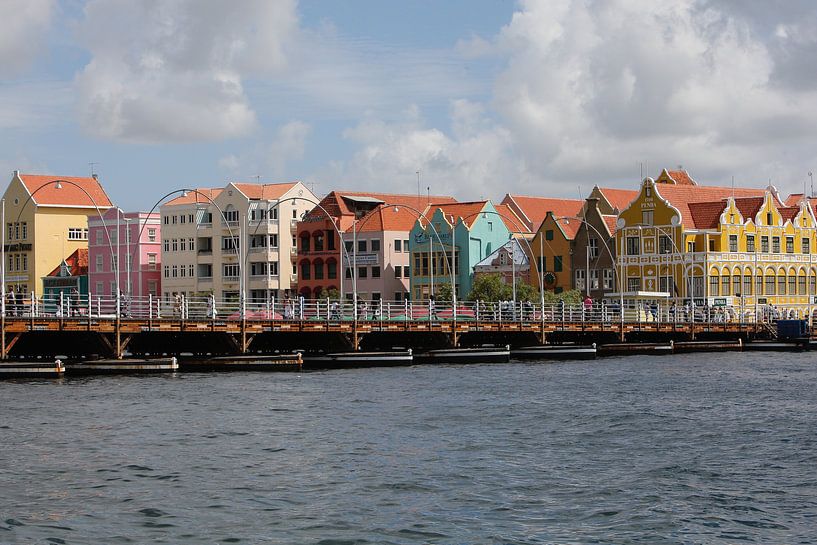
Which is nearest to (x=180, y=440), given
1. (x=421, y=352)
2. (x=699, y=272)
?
(x=421, y=352)

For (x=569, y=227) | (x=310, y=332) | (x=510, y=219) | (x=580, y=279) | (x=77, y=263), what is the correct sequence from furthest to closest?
(x=77, y=263)
(x=510, y=219)
(x=569, y=227)
(x=580, y=279)
(x=310, y=332)

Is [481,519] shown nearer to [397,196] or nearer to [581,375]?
[581,375]

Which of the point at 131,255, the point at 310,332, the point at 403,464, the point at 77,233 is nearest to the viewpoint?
the point at 403,464

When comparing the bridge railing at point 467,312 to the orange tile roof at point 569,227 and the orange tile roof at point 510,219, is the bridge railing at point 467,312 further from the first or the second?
the orange tile roof at point 510,219

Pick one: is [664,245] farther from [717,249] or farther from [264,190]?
[264,190]

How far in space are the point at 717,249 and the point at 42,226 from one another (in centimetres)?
A: 7817

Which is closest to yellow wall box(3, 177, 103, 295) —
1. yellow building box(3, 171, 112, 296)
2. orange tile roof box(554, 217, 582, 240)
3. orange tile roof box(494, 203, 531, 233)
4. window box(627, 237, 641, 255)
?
yellow building box(3, 171, 112, 296)

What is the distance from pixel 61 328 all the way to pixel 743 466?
40.3 m

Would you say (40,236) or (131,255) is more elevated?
(40,236)

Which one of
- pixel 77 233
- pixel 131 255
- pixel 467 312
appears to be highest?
pixel 77 233

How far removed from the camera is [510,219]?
145 m

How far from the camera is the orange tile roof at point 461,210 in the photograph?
139m

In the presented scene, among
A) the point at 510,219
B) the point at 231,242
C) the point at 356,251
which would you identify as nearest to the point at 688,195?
the point at 510,219

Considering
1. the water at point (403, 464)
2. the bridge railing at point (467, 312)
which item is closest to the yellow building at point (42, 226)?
the bridge railing at point (467, 312)
